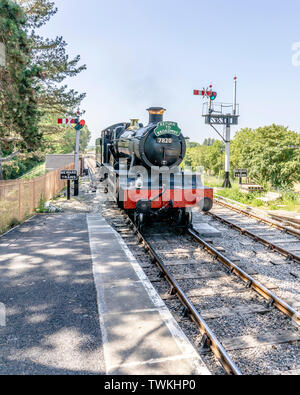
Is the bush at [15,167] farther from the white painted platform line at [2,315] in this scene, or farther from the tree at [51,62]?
the white painted platform line at [2,315]

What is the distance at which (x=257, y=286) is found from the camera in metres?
5.33

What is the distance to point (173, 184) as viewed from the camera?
854 centimetres

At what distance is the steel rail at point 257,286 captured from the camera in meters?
4.46

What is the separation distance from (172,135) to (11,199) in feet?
17.5

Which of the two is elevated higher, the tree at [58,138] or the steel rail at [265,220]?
the tree at [58,138]

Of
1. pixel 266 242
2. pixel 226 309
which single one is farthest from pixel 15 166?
pixel 226 309

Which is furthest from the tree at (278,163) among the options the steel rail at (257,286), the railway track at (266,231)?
the steel rail at (257,286)

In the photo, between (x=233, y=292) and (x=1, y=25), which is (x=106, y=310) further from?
(x=1, y=25)

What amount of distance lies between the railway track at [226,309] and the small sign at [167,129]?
10.5 ft

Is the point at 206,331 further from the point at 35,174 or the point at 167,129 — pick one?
the point at 35,174

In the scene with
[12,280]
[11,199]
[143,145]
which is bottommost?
[12,280]

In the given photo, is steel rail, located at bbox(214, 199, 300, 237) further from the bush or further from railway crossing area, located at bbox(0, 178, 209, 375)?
the bush

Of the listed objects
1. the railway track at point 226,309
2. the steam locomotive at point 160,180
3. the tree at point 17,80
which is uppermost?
the tree at point 17,80
